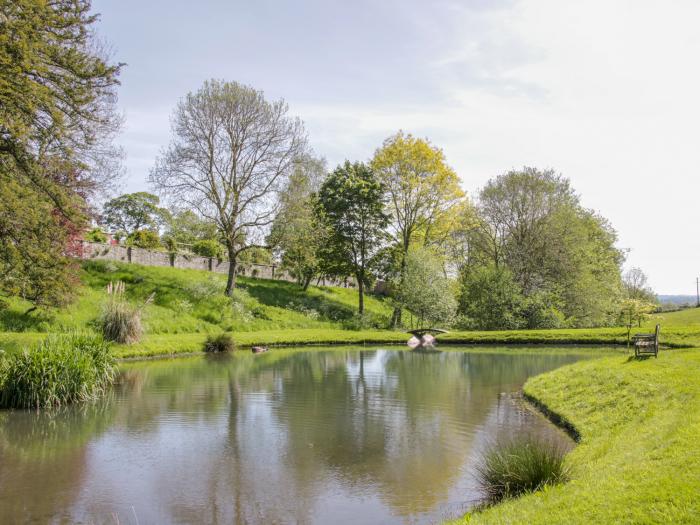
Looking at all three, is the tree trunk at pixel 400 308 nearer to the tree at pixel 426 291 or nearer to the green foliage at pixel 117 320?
the tree at pixel 426 291

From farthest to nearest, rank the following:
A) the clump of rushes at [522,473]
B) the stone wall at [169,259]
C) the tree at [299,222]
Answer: the tree at [299,222]
the stone wall at [169,259]
the clump of rushes at [522,473]

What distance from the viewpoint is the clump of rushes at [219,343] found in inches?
1145

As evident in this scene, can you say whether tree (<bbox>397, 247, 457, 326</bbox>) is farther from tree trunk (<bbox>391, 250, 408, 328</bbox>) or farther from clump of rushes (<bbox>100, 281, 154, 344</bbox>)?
clump of rushes (<bbox>100, 281, 154, 344</bbox>)

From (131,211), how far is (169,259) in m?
34.1

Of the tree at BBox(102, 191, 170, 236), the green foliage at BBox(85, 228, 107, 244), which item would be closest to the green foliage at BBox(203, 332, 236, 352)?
the green foliage at BBox(85, 228, 107, 244)

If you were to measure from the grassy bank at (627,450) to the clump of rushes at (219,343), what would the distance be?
17534 millimetres

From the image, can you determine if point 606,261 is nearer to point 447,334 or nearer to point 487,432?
point 447,334

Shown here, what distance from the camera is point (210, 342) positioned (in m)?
29.2

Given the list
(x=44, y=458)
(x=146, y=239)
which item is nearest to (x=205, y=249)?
(x=146, y=239)

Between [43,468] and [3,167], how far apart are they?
34.2 feet

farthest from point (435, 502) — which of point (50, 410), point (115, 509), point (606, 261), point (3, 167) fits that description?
point (606, 261)

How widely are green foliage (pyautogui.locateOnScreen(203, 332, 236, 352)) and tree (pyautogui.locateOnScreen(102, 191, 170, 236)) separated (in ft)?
154

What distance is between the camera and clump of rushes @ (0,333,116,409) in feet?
48.0

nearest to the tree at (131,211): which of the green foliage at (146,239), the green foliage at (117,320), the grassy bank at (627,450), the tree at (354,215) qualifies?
the green foliage at (146,239)
